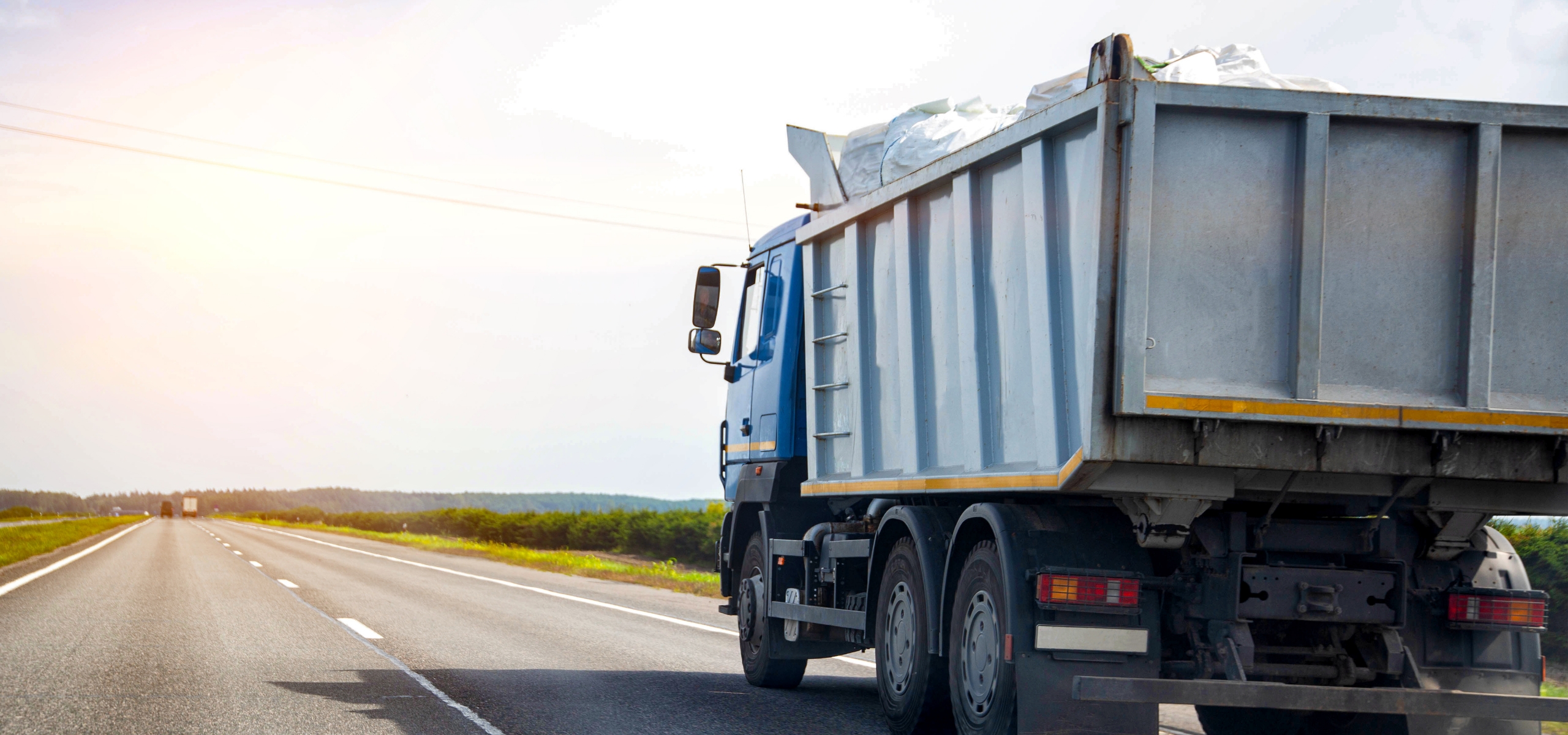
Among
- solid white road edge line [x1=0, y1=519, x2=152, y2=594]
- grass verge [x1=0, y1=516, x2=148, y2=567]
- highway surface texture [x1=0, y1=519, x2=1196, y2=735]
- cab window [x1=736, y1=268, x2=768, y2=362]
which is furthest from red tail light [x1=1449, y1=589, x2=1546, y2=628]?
grass verge [x1=0, y1=516, x2=148, y2=567]

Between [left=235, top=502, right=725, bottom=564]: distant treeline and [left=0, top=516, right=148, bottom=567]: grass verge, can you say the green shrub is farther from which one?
[left=0, top=516, right=148, bottom=567]: grass verge

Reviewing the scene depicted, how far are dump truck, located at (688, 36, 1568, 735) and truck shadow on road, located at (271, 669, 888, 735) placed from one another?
6.53ft

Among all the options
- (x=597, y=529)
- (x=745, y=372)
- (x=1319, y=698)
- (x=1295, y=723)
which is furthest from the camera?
(x=597, y=529)

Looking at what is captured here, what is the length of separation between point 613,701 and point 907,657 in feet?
7.71

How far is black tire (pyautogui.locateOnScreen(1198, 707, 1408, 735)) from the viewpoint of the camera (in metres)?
5.76

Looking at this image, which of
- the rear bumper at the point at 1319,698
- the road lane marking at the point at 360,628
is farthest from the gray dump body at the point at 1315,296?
the road lane marking at the point at 360,628

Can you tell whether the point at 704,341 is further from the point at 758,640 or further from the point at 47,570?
the point at 47,570

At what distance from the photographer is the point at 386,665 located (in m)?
9.88

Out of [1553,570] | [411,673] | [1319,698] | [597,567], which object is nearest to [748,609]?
[411,673]

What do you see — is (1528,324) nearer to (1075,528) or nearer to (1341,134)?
(1341,134)

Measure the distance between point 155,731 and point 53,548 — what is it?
3467 centimetres

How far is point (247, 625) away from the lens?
12.9 metres

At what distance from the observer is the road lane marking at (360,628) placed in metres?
12.1

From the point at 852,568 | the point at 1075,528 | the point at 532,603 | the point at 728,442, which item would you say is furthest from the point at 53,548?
the point at 1075,528
